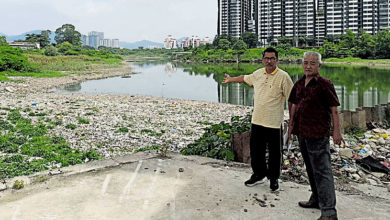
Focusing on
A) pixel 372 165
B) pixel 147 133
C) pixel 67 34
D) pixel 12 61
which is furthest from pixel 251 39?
pixel 372 165

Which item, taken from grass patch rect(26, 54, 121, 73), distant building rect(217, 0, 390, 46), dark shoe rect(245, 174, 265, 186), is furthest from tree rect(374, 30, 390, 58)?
dark shoe rect(245, 174, 265, 186)

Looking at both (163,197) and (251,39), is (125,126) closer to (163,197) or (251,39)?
(163,197)

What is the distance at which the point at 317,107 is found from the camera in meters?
3.66

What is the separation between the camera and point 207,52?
111 m

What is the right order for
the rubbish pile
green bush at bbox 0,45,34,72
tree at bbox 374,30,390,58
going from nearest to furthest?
the rubbish pile
green bush at bbox 0,45,34,72
tree at bbox 374,30,390,58

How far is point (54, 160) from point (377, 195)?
212 inches

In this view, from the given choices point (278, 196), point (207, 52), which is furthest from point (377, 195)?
point (207, 52)

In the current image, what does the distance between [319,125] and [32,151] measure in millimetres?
5799

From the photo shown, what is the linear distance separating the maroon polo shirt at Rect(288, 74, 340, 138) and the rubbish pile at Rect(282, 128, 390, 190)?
1699 mm

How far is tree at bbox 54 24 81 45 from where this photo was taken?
5074 inches

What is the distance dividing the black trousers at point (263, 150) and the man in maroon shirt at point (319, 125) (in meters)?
0.70

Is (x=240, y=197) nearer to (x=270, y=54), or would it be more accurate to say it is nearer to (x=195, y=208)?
(x=195, y=208)

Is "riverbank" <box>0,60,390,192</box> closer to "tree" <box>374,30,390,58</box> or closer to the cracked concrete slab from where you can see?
the cracked concrete slab

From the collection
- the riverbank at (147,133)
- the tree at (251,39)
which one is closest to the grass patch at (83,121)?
the riverbank at (147,133)
